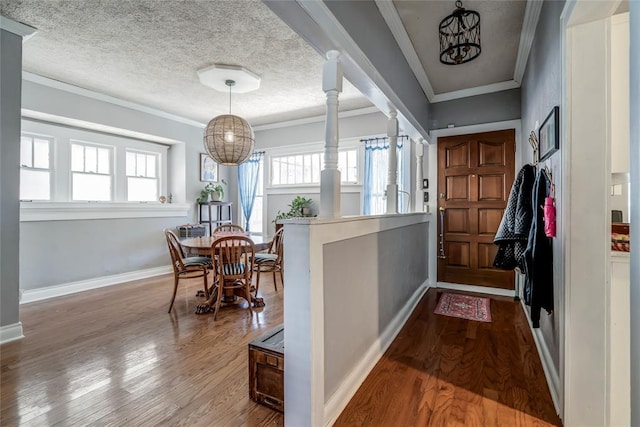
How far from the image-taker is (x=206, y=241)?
11.4 ft

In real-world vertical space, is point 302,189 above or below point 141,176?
below

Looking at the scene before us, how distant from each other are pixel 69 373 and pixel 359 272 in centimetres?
208

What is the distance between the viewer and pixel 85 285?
4.23 m

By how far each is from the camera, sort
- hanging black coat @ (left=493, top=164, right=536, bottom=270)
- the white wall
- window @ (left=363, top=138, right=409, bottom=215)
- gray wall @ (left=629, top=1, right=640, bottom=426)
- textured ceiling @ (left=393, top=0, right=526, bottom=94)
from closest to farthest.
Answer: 1. gray wall @ (left=629, top=1, right=640, bottom=426)
2. the white wall
3. hanging black coat @ (left=493, top=164, right=536, bottom=270)
4. textured ceiling @ (left=393, top=0, right=526, bottom=94)
5. window @ (left=363, top=138, right=409, bottom=215)

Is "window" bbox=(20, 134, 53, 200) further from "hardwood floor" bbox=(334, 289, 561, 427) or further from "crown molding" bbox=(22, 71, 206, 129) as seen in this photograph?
"hardwood floor" bbox=(334, 289, 561, 427)

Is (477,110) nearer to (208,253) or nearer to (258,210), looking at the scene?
(208,253)

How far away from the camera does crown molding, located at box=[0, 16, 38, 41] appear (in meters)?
2.55

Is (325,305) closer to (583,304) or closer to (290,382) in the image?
(290,382)

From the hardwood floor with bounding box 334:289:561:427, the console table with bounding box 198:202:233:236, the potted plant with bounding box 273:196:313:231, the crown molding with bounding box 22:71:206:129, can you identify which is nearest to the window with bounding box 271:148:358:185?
the potted plant with bounding box 273:196:313:231

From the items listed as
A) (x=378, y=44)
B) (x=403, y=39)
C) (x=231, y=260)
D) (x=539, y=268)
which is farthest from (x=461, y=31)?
(x=231, y=260)

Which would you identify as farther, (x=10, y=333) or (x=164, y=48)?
(x=164, y=48)

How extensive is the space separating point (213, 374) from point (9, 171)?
2.49 m

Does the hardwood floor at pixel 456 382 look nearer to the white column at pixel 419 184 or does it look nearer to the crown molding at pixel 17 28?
the white column at pixel 419 184

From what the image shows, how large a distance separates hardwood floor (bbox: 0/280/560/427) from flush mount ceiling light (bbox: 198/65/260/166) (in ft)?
5.90
